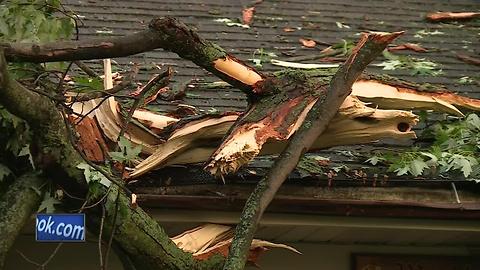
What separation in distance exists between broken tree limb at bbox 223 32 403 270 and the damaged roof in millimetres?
709

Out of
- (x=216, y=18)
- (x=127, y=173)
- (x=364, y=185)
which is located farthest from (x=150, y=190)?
(x=216, y=18)

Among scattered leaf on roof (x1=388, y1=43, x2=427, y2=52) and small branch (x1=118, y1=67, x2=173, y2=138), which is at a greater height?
scattered leaf on roof (x1=388, y1=43, x2=427, y2=52)

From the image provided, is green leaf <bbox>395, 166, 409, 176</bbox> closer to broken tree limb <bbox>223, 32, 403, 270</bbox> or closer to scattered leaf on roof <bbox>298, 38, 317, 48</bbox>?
broken tree limb <bbox>223, 32, 403, 270</bbox>

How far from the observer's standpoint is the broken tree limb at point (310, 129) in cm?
373

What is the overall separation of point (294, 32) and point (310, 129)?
10.8ft

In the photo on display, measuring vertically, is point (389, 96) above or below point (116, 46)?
above

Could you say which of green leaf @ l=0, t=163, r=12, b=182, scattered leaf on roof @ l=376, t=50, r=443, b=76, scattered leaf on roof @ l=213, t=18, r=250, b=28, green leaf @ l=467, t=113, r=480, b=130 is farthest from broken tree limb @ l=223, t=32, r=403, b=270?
scattered leaf on roof @ l=213, t=18, r=250, b=28

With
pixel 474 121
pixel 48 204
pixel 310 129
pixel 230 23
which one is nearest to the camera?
pixel 48 204

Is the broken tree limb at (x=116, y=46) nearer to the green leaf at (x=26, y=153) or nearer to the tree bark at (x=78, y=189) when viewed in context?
the tree bark at (x=78, y=189)

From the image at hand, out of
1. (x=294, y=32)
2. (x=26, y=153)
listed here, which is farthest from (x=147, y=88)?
(x=294, y=32)

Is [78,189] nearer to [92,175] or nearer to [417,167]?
[92,175]

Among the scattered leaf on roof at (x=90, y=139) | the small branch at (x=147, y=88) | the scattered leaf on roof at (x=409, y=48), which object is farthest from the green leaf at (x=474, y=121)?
the scattered leaf on roof at (x=90, y=139)

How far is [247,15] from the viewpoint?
24.0 feet

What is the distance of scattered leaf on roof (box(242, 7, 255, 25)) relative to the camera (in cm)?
720
